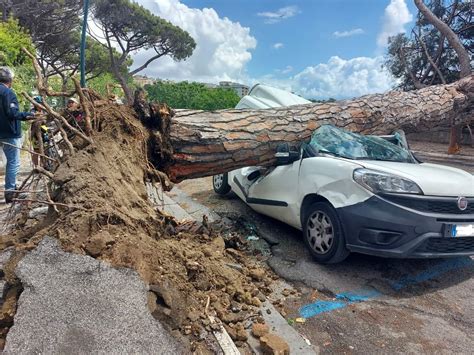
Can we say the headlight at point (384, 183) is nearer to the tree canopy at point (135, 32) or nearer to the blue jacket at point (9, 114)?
the blue jacket at point (9, 114)

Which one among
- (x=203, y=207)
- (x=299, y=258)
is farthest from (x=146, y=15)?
(x=299, y=258)

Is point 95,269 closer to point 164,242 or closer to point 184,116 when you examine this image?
point 164,242

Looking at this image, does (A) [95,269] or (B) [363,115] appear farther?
(B) [363,115]

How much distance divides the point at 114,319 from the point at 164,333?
30 cm

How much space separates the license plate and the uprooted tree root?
5.97 feet

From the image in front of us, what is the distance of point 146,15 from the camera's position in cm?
2420

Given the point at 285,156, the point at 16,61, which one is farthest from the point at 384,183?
the point at 16,61

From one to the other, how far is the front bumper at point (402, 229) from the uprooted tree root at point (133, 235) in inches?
41.0

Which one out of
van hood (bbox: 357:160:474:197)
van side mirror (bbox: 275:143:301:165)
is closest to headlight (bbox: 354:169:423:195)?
van hood (bbox: 357:160:474:197)

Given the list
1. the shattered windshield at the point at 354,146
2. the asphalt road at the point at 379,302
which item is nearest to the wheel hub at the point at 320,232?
the asphalt road at the point at 379,302

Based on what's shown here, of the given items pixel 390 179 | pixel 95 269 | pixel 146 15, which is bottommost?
pixel 95 269

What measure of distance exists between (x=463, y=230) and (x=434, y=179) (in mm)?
537

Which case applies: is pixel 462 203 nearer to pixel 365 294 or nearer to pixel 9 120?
pixel 365 294

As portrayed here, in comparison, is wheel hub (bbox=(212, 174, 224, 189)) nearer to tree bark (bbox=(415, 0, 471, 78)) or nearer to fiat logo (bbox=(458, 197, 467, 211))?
fiat logo (bbox=(458, 197, 467, 211))
